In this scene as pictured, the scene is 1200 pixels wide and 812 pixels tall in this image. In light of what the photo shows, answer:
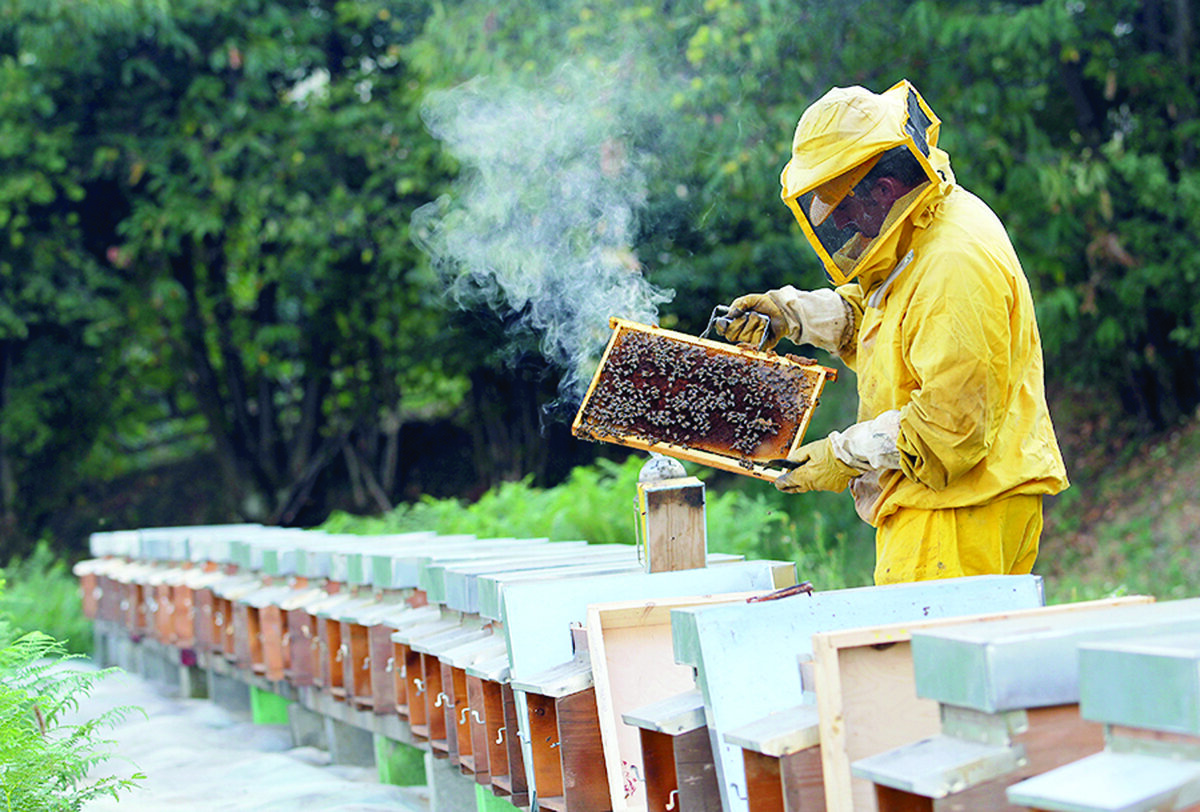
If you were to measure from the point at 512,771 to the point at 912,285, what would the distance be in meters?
1.64

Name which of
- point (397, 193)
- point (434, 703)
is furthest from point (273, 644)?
point (397, 193)

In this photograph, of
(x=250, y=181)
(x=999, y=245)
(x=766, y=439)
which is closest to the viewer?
(x=999, y=245)

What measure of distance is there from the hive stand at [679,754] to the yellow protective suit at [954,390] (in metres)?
0.86

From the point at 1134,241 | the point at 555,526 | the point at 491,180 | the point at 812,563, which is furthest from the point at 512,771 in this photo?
the point at 1134,241

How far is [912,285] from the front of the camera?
2.93 m

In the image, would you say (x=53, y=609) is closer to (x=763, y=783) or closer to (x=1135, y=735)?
(x=763, y=783)

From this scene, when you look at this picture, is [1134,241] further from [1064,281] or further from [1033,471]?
[1033,471]

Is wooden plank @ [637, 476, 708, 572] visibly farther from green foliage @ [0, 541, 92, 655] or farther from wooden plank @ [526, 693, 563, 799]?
green foliage @ [0, 541, 92, 655]

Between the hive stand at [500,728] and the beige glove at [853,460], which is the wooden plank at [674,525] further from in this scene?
the hive stand at [500,728]

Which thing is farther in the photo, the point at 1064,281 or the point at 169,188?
the point at 169,188

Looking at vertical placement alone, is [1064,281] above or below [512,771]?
above

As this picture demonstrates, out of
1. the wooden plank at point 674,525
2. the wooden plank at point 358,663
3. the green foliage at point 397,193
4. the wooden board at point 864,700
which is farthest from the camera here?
the green foliage at point 397,193

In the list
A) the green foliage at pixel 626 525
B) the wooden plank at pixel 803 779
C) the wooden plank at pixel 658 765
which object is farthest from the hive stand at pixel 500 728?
the green foliage at pixel 626 525

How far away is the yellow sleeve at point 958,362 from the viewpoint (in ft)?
9.12
